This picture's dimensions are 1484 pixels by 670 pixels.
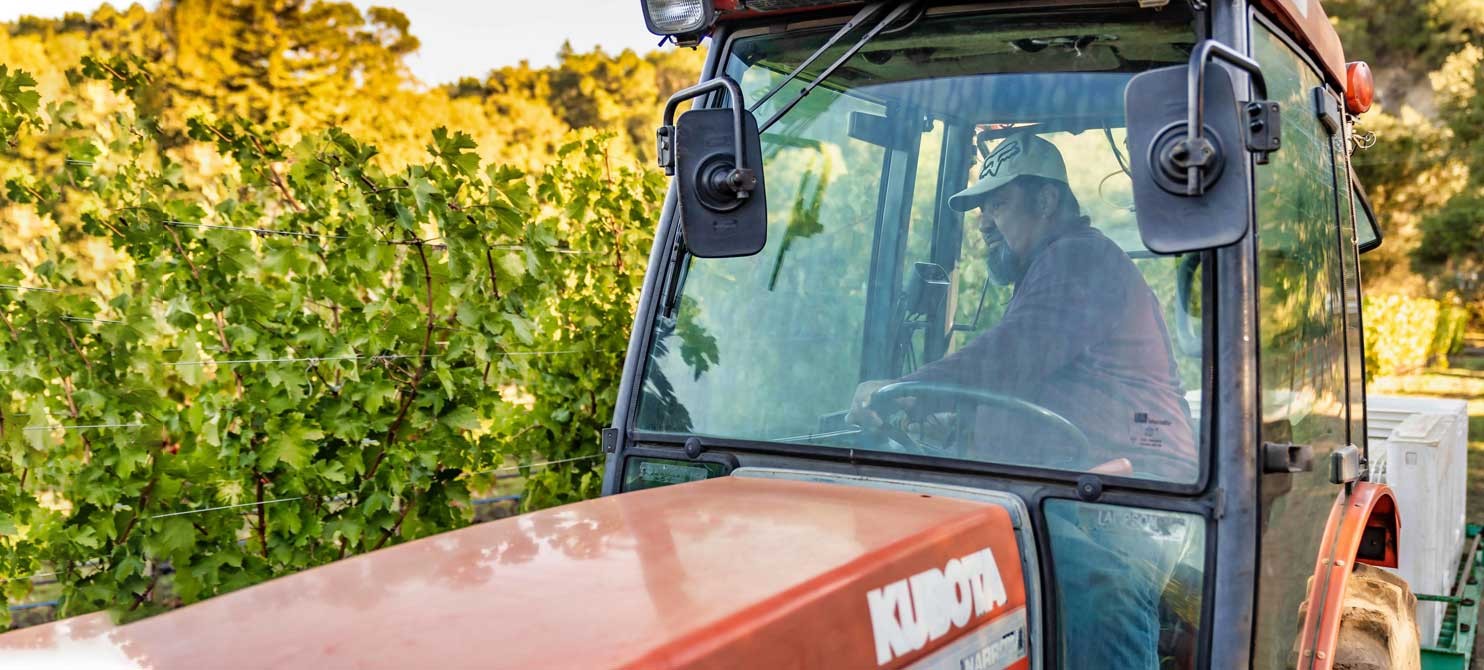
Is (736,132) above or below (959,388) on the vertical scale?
above

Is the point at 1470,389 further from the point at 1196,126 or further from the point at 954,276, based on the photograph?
the point at 1196,126

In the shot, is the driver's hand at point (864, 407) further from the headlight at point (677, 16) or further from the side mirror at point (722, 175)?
the headlight at point (677, 16)

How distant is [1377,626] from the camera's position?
3.17 m

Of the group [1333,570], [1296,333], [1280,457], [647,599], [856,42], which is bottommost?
[1333,570]

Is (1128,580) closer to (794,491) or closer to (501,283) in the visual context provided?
(794,491)

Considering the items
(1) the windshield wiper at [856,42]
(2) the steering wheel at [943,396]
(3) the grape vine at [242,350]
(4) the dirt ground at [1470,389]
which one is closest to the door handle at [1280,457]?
(2) the steering wheel at [943,396]

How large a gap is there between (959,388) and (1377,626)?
1386 millimetres

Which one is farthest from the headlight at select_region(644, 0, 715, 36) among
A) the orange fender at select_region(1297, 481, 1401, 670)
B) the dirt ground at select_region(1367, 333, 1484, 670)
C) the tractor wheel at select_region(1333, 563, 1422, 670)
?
the dirt ground at select_region(1367, 333, 1484, 670)

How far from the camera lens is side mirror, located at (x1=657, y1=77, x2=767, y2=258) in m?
2.70

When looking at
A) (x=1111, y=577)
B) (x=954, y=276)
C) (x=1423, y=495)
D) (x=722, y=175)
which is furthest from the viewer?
(x=1423, y=495)

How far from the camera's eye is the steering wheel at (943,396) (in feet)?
8.41

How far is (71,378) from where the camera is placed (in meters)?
3.83

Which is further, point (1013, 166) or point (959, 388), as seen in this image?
point (1013, 166)

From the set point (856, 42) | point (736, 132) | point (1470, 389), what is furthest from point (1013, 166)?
point (1470, 389)
